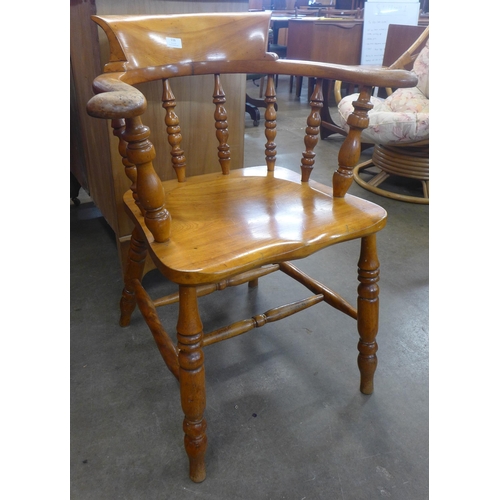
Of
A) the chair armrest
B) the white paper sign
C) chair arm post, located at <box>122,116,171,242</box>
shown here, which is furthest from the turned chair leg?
the white paper sign

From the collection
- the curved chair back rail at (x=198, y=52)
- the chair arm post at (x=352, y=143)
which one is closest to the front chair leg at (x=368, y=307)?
the chair arm post at (x=352, y=143)

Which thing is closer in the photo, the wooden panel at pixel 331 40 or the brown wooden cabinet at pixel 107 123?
the brown wooden cabinet at pixel 107 123

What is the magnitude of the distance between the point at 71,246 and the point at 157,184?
1130 mm

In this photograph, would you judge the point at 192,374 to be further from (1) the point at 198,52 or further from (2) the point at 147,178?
(1) the point at 198,52

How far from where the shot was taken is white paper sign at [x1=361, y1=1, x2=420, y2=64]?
10.4 ft

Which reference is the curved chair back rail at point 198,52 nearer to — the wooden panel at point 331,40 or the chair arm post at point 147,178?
the chair arm post at point 147,178

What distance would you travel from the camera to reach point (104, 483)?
84 centimetres

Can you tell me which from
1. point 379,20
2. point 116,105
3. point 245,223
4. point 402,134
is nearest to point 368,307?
point 245,223

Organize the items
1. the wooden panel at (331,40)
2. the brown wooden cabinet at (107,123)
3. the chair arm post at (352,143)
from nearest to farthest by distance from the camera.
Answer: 1. the chair arm post at (352,143)
2. the brown wooden cabinet at (107,123)
3. the wooden panel at (331,40)

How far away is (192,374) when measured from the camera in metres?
0.77

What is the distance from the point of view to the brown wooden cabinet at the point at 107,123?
1.04 metres

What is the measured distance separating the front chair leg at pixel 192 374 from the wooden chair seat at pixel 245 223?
7 centimetres

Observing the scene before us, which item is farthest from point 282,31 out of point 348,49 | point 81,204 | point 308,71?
point 308,71

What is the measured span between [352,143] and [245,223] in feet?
0.87
